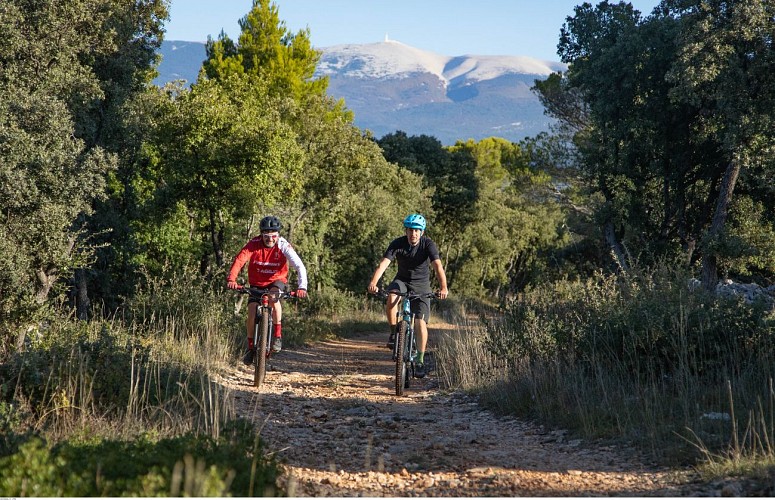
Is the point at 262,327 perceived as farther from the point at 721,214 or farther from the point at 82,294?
the point at 721,214

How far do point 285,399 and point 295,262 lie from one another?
1765mm

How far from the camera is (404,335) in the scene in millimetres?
10289

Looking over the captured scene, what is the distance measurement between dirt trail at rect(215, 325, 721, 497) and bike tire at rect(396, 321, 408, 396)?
0.63 ft

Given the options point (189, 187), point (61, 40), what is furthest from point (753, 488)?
point (61, 40)

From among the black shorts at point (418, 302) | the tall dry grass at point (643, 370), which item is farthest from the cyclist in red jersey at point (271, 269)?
the tall dry grass at point (643, 370)

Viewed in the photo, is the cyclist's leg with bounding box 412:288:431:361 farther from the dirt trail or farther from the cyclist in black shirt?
the dirt trail

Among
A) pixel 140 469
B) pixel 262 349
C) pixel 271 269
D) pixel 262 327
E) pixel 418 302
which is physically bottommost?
pixel 140 469

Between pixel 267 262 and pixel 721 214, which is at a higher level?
pixel 721 214

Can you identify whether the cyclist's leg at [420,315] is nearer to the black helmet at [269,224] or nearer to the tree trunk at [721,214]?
the black helmet at [269,224]

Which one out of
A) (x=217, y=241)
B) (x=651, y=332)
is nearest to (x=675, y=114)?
(x=217, y=241)

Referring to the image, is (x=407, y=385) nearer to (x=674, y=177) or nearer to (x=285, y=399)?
(x=285, y=399)

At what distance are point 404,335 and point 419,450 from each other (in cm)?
329

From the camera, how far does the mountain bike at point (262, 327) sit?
10273 millimetres

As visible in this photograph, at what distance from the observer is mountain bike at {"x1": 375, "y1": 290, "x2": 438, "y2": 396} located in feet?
33.7
